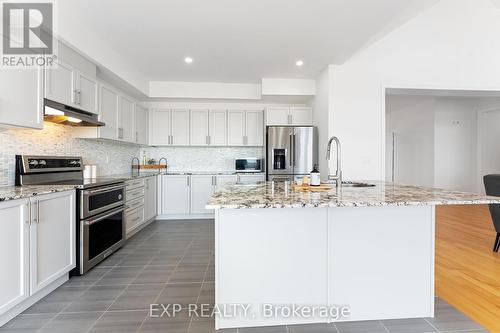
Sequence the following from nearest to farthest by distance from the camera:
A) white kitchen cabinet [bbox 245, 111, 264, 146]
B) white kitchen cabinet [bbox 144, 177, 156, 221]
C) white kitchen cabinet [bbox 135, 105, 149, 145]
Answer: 1. white kitchen cabinet [bbox 144, 177, 156, 221]
2. white kitchen cabinet [bbox 135, 105, 149, 145]
3. white kitchen cabinet [bbox 245, 111, 264, 146]

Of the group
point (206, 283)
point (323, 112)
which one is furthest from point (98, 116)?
point (323, 112)

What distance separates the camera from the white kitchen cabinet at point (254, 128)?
527 cm

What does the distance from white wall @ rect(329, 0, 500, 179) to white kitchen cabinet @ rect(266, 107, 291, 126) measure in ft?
3.81

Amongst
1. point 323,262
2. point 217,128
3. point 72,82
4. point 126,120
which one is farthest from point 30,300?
point 217,128

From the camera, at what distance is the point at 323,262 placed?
1.79 metres

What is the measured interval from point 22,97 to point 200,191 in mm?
3138

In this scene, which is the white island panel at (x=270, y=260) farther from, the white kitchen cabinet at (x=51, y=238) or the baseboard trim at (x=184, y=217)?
the baseboard trim at (x=184, y=217)

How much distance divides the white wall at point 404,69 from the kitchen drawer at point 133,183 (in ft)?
9.90

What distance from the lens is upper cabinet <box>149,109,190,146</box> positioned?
5160 mm

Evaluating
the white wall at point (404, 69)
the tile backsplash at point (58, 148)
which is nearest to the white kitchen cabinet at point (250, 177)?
the white wall at point (404, 69)

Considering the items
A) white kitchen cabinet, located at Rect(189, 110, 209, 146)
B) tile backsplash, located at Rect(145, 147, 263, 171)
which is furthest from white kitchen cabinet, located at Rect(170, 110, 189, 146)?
tile backsplash, located at Rect(145, 147, 263, 171)

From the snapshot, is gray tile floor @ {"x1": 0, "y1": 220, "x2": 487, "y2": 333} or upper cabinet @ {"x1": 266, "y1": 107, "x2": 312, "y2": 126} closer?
gray tile floor @ {"x1": 0, "y1": 220, "x2": 487, "y2": 333}

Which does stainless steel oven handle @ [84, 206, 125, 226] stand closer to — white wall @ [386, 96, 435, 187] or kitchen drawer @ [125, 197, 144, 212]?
kitchen drawer @ [125, 197, 144, 212]

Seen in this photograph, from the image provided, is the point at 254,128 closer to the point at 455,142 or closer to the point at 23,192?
the point at 23,192
